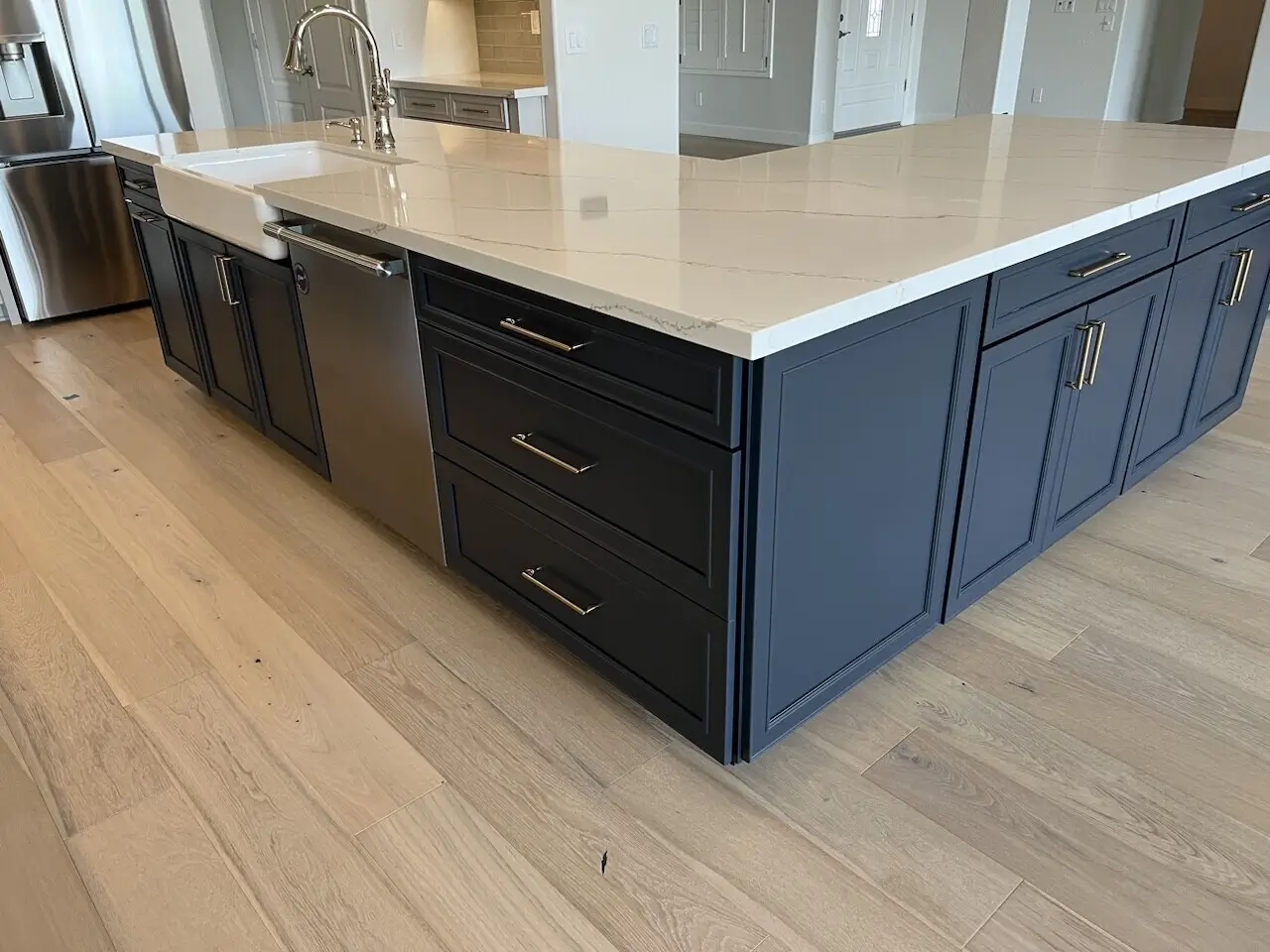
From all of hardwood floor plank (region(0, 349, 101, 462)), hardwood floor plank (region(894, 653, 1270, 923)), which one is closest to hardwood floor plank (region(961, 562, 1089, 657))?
hardwood floor plank (region(894, 653, 1270, 923))

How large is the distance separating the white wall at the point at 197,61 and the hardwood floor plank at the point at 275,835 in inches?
134

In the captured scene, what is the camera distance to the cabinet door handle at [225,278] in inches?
100

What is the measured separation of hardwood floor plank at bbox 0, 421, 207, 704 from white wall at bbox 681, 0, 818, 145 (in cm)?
651

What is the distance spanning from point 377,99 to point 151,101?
7.56ft

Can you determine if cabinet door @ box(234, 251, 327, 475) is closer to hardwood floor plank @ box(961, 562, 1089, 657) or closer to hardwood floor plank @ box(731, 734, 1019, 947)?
hardwood floor plank @ box(731, 734, 1019, 947)

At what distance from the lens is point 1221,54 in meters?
9.00

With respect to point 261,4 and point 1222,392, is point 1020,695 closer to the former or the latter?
point 1222,392

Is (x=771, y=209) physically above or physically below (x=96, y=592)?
above

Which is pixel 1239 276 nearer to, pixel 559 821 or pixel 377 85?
pixel 559 821

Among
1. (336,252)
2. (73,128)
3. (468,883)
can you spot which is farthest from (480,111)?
(468,883)

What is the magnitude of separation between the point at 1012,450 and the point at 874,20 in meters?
7.17

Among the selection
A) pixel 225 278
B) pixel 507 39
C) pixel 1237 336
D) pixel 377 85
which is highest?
pixel 507 39

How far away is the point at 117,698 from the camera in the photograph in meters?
1.92

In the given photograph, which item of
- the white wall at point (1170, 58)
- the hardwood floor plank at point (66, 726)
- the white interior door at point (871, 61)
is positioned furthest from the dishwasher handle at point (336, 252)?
the white wall at point (1170, 58)
